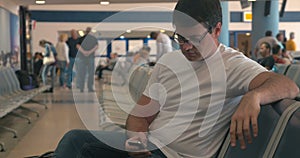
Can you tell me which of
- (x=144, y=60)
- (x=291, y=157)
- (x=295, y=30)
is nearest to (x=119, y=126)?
(x=291, y=157)

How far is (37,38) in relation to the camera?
73.0 ft

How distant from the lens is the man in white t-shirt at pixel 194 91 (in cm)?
164

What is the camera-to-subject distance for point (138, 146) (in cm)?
185

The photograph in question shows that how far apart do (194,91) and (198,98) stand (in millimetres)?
39

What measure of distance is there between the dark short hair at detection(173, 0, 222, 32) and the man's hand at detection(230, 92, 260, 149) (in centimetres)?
39

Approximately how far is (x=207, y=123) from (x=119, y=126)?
1.78m

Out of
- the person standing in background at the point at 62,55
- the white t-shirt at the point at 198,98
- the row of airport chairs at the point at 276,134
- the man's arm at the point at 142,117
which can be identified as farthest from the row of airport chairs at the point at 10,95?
the person standing in background at the point at 62,55

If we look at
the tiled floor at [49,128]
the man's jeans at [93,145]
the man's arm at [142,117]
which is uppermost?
the man's arm at [142,117]

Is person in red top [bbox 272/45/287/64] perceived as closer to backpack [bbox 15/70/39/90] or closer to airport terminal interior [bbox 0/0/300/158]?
airport terminal interior [bbox 0/0/300/158]

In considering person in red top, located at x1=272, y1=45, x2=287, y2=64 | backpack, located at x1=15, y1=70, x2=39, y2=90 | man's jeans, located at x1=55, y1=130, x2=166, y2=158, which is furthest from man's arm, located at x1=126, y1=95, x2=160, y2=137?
backpack, located at x1=15, y1=70, x2=39, y2=90

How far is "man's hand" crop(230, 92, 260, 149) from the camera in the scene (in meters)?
1.32

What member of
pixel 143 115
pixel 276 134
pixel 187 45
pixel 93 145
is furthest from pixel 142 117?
pixel 276 134

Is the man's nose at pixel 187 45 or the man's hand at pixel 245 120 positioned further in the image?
the man's nose at pixel 187 45

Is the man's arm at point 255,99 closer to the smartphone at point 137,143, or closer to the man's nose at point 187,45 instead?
→ the man's nose at point 187,45
